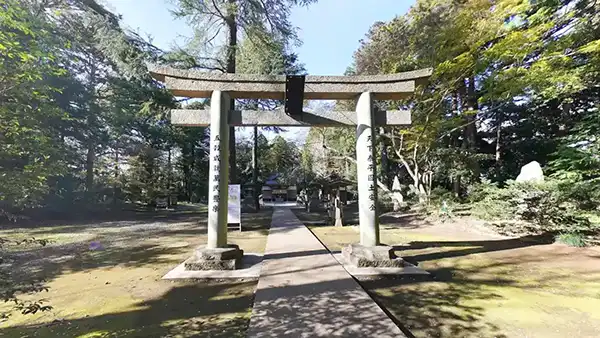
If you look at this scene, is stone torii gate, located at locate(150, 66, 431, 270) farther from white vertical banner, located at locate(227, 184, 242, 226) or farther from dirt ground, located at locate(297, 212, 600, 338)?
white vertical banner, located at locate(227, 184, 242, 226)

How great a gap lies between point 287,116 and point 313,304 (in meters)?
3.61

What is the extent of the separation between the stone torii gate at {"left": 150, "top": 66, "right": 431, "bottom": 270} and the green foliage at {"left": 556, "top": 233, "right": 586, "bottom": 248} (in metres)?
5.24

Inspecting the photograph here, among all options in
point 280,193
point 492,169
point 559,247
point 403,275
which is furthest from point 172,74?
point 280,193

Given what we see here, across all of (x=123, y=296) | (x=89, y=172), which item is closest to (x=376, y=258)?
(x=123, y=296)

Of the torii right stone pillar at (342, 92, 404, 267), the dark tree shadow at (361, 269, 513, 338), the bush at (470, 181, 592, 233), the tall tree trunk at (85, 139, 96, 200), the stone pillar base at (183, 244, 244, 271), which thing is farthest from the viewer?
the tall tree trunk at (85, 139, 96, 200)

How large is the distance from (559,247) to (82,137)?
19306mm

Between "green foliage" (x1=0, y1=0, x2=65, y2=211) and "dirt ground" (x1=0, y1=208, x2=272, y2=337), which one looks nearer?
"green foliage" (x1=0, y1=0, x2=65, y2=211)

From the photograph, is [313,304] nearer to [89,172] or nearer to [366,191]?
[366,191]

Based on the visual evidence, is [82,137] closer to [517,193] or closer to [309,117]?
[309,117]

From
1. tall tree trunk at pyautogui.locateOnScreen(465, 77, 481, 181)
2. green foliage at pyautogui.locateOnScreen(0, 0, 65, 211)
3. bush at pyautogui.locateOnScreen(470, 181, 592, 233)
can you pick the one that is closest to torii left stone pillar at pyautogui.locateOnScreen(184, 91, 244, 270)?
green foliage at pyautogui.locateOnScreen(0, 0, 65, 211)

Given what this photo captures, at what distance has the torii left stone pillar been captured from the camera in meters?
5.14

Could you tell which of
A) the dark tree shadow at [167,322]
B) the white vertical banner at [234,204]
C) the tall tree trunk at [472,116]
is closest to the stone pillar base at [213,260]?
the dark tree shadow at [167,322]

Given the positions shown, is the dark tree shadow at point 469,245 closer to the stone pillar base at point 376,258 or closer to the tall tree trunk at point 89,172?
the stone pillar base at point 376,258

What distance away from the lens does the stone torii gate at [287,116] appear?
5426 mm
